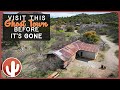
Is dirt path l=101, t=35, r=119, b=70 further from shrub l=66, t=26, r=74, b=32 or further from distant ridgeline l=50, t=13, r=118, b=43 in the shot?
shrub l=66, t=26, r=74, b=32

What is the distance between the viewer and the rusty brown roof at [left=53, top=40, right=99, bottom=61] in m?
6.16

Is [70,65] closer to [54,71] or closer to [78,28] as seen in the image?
[54,71]

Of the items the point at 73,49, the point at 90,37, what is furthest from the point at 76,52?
the point at 90,37

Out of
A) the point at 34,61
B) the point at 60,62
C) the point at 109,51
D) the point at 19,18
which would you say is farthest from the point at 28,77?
the point at 109,51

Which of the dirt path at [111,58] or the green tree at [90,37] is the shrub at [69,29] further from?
A: the dirt path at [111,58]

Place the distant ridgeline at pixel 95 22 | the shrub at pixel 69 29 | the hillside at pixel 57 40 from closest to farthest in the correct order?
1. the hillside at pixel 57 40
2. the distant ridgeline at pixel 95 22
3. the shrub at pixel 69 29

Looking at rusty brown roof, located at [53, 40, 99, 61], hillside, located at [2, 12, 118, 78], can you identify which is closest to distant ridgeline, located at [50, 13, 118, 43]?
hillside, located at [2, 12, 118, 78]

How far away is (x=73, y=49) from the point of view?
6273mm

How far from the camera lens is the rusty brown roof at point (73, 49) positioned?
6.16m

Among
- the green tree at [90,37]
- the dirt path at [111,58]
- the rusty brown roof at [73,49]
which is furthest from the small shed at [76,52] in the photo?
the dirt path at [111,58]

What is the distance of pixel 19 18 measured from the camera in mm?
6109

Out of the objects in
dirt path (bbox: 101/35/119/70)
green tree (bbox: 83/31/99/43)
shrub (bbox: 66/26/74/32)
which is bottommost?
dirt path (bbox: 101/35/119/70)
